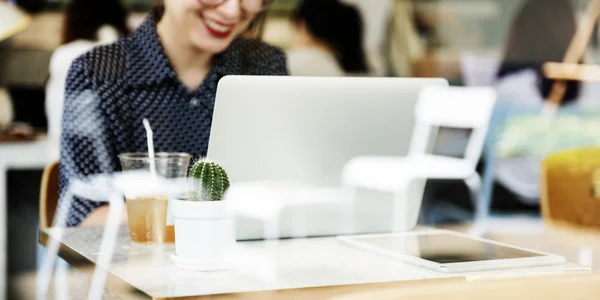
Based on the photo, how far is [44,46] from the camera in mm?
2709

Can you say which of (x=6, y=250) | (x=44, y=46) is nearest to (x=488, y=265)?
(x=6, y=250)

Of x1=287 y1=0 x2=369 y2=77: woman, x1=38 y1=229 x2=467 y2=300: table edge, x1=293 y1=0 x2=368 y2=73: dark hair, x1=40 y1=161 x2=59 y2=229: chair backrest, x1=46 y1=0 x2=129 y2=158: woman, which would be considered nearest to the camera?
x1=38 y1=229 x2=467 y2=300: table edge

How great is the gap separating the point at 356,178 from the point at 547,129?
107 inches

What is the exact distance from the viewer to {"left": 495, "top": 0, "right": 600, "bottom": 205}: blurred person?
12.3 feet

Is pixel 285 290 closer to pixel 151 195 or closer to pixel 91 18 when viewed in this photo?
pixel 151 195

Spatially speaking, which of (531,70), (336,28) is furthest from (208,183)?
(531,70)

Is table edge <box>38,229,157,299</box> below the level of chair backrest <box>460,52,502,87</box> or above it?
below

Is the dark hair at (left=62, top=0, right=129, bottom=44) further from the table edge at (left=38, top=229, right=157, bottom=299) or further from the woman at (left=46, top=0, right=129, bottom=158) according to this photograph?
the table edge at (left=38, top=229, right=157, bottom=299)

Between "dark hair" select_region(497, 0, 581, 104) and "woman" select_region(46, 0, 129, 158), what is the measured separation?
6.65 ft

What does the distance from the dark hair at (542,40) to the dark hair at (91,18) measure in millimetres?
2011

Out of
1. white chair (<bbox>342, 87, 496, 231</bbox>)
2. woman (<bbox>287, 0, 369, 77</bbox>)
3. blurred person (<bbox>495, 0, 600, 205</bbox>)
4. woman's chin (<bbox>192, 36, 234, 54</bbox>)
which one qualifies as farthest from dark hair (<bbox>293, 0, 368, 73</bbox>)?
white chair (<bbox>342, 87, 496, 231</bbox>)

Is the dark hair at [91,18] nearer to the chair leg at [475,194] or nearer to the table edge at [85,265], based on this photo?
the table edge at [85,265]

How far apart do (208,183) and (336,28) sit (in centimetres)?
241

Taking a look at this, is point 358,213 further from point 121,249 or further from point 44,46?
point 44,46
